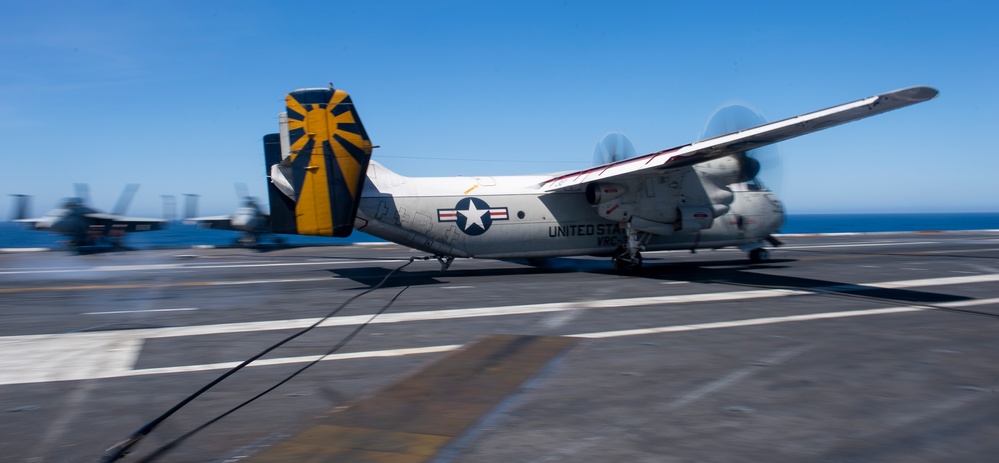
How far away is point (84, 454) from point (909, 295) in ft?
57.8

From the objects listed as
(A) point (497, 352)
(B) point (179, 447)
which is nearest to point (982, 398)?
(A) point (497, 352)

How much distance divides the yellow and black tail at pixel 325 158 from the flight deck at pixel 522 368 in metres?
2.08

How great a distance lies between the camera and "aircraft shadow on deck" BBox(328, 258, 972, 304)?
55.5 ft

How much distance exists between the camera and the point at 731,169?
22.2m

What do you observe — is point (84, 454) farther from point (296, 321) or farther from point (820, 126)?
point (820, 126)

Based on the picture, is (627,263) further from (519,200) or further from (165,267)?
(165,267)

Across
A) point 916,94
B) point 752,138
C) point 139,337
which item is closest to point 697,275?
point 752,138

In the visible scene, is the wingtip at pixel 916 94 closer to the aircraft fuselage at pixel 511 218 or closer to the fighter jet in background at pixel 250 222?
the aircraft fuselage at pixel 511 218

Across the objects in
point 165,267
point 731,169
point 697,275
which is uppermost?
point 731,169

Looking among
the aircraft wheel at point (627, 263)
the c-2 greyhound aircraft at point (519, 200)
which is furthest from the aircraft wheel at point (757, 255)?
the aircraft wheel at point (627, 263)

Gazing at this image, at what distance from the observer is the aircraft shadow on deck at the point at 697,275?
55.5 feet

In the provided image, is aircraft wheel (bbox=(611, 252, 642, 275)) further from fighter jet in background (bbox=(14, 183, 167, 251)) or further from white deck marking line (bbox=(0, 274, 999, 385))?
fighter jet in background (bbox=(14, 183, 167, 251))

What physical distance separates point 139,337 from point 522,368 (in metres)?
7.06

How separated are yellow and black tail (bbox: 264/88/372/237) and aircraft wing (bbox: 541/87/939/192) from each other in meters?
6.75
